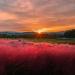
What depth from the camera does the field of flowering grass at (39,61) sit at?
1312cm

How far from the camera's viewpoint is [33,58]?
1348cm

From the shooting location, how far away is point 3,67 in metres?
13.3

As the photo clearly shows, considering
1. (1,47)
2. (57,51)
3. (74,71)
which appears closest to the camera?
(74,71)

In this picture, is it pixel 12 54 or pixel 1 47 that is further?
pixel 1 47

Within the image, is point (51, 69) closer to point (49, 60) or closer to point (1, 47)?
point (49, 60)

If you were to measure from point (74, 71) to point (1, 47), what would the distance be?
4.57 metres

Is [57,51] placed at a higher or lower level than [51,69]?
higher

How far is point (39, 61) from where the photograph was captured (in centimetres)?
1341

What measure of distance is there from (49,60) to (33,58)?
84 centimetres

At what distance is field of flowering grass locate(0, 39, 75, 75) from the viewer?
1312cm

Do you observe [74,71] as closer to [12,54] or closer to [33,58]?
[33,58]

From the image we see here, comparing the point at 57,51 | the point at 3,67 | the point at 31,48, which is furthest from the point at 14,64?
the point at 57,51

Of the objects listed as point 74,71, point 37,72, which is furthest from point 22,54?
point 74,71

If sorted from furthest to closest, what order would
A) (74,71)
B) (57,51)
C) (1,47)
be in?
1. (1,47)
2. (57,51)
3. (74,71)
